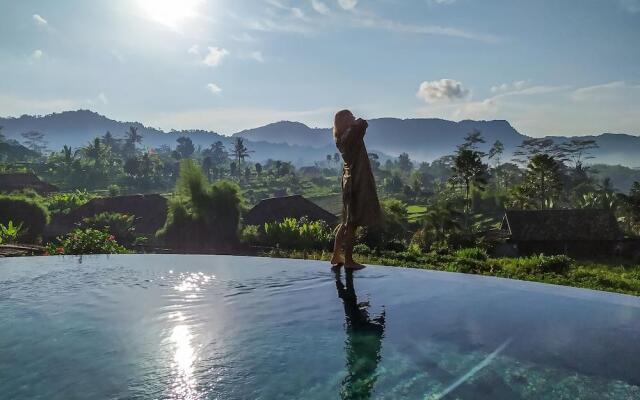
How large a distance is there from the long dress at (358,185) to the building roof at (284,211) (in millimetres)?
28904

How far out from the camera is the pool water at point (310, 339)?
358 cm

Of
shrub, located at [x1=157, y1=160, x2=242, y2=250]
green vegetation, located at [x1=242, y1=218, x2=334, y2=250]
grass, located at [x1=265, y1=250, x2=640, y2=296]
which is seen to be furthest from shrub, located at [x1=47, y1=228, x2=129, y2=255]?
shrub, located at [x1=157, y1=160, x2=242, y2=250]

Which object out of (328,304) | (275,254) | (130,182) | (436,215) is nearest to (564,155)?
(436,215)

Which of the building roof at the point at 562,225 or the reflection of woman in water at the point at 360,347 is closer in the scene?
the reflection of woman in water at the point at 360,347

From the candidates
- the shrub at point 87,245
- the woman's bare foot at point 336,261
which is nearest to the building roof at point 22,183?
the shrub at point 87,245

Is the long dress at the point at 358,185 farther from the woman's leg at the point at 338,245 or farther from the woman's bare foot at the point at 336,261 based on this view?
the woman's bare foot at the point at 336,261

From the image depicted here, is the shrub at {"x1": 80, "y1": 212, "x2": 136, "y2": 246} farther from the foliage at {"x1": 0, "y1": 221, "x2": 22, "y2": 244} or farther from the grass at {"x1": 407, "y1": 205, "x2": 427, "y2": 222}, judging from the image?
the grass at {"x1": 407, "y1": 205, "x2": 427, "y2": 222}

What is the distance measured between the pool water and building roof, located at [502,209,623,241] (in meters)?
36.0

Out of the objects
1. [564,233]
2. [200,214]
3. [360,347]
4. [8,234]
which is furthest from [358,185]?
[564,233]

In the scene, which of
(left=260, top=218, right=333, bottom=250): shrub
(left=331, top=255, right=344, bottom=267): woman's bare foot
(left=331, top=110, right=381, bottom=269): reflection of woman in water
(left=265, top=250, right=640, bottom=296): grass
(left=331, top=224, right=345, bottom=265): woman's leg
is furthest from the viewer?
(left=260, top=218, right=333, bottom=250): shrub

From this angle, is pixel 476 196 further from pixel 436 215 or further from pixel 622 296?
pixel 622 296

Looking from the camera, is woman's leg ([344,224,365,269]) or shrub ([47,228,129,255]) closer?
woman's leg ([344,224,365,269])

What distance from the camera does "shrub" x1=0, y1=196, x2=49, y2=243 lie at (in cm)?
2970

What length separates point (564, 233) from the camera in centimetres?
4053
